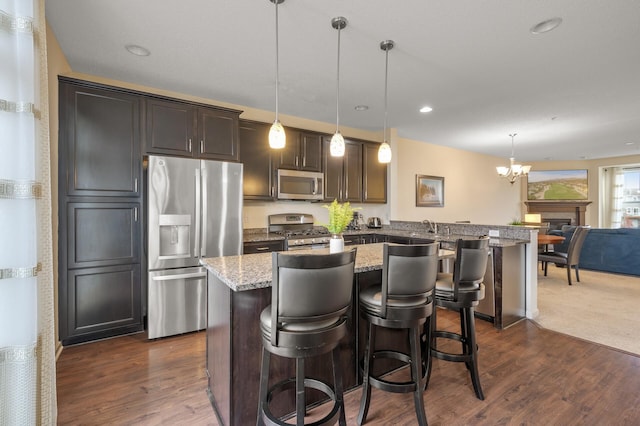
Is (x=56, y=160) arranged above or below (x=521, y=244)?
above

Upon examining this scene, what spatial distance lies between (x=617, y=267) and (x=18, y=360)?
805cm

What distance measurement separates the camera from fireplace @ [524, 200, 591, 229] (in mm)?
8602

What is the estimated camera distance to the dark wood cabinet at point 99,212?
2709 mm

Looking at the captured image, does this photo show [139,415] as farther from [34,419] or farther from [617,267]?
[617,267]

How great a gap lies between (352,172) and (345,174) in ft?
0.52

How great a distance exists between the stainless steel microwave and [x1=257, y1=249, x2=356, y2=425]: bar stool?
2.90m

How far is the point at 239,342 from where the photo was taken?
1646mm

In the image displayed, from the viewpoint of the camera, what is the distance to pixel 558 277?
5.44 m

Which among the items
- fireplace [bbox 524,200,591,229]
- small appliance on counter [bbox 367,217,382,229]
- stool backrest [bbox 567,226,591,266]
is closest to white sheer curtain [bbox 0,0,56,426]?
small appliance on counter [bbox 367,217,382,229]

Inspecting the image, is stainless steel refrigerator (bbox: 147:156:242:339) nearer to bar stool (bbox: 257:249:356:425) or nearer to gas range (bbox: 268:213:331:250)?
gas range (bbox: 268:213:331:250)

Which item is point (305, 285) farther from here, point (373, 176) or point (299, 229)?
point (373, 176)

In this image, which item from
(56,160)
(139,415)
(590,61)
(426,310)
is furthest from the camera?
(590,61)

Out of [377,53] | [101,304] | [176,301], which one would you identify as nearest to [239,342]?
[176,301]

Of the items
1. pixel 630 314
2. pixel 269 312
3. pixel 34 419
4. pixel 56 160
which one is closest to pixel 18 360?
pixel 34 419
